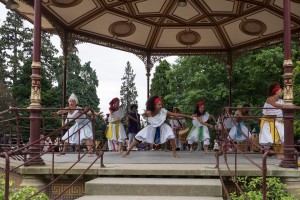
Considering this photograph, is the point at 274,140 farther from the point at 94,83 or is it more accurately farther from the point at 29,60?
the point at 94,83

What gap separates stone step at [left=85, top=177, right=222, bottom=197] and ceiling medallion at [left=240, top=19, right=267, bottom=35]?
10578 mm

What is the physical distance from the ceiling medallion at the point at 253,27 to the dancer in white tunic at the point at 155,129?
24.7ft

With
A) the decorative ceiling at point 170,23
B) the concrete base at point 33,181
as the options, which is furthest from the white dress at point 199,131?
the concrete base at point 33,181

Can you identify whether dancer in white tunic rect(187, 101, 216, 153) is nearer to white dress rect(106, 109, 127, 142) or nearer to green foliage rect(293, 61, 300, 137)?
white dress rect(106, 109, 127, 142)

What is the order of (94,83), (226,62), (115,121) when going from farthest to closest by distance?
(94,83) < (226,62) < (115,121)

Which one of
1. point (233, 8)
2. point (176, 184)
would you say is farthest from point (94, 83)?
point (176, 184)

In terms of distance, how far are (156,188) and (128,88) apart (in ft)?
259

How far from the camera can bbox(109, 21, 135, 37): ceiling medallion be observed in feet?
55.0

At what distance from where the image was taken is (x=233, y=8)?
602 inches

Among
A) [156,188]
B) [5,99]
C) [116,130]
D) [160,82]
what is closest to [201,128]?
[116,130]

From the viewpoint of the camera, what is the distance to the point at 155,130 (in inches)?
414

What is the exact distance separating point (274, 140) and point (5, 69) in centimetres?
4212

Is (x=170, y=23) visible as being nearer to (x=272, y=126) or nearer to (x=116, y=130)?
(x=116, y=130)

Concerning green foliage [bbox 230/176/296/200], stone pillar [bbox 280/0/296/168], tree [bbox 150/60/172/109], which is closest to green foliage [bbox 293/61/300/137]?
stone pillar [bbox 280/0/296/168]
